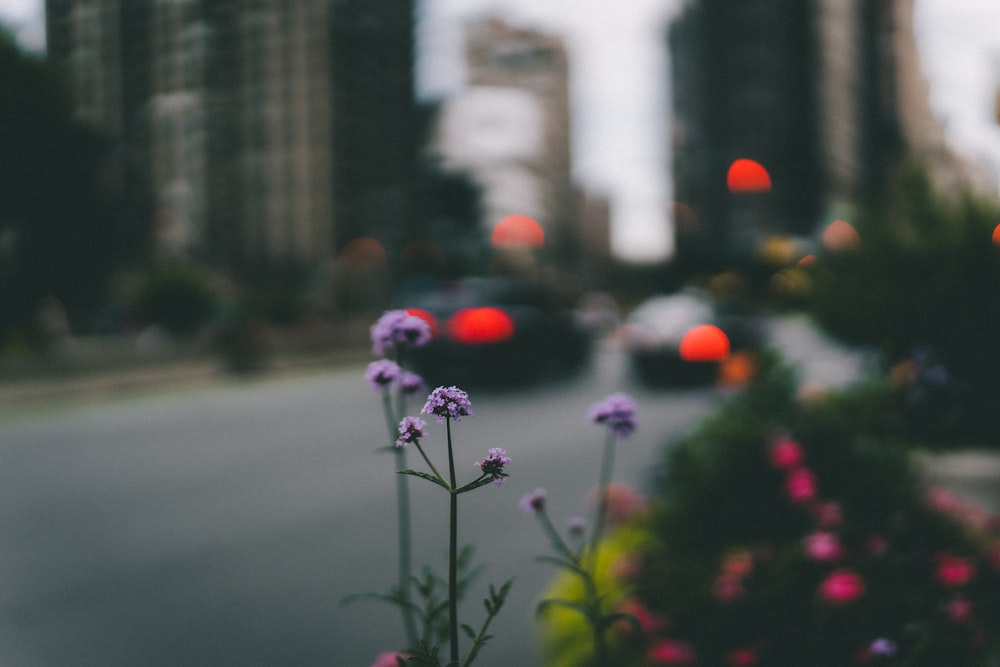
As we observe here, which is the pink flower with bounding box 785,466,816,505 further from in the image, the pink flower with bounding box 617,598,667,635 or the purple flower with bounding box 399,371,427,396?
the purple flower with bounding box 399,371,427,396

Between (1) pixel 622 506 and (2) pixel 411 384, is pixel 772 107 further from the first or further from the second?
(2) pixel 411 384

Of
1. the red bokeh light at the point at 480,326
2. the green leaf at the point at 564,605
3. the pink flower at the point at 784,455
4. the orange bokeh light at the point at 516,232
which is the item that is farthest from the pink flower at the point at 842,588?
the orange bokeh light at the point at 516,232

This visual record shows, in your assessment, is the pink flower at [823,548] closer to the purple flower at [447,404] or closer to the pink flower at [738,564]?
the pink flower at [738,564]

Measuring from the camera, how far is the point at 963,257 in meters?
3.35

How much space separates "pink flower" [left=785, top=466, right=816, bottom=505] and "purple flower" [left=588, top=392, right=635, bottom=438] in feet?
5.91

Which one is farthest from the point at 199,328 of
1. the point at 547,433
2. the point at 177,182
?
the point at 177,182

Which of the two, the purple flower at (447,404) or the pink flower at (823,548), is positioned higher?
the purple flower at (447,404)

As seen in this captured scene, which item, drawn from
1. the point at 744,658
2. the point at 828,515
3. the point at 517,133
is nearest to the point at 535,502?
the point at 744,658

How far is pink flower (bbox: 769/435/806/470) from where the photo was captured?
346 cm

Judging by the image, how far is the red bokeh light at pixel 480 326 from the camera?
11953 mm

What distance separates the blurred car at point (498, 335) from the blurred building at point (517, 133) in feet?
50.3

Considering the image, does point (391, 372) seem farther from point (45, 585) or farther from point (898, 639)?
point (45, 585)


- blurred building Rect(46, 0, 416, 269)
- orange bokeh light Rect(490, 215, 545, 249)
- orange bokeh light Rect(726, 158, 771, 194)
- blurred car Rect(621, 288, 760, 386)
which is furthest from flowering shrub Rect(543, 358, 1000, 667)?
orange bokeh light Rect(490, 215, 545, 249)

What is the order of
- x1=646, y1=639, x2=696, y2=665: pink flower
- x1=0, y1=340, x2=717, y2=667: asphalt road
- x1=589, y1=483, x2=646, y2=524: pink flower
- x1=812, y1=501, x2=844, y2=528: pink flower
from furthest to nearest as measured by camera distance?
x1=589, y1=483, x2=646, y2=524: pink flower, x1=0, y1=340, x2=717, y2=667: asphalt road, x1=812, y1=501, x2=844, y2=528: pink flower, x1=646, y1=639, x2=696, y2=665: pink flower
